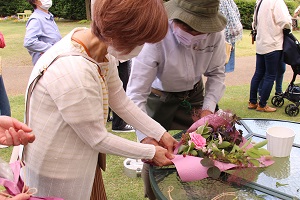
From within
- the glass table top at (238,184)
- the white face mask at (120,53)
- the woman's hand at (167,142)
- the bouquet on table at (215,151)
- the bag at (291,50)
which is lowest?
the bag at (291,50)

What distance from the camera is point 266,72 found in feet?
14.4

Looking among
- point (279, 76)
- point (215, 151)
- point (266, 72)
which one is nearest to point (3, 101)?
point (215, 151)

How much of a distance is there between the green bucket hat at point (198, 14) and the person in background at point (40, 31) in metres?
2.23

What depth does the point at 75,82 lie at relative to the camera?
1236mm

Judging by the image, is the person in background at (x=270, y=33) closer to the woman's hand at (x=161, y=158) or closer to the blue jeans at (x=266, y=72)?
the blue jeans at (x=266, y=72)

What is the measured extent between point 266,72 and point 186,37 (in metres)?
2.90

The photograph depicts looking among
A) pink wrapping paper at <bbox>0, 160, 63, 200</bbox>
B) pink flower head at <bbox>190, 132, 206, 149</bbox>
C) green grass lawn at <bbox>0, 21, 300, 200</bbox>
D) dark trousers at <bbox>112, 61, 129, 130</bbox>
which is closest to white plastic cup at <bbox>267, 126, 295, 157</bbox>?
pink flower head at <bbox>190, 132, 206, 149</bbox>

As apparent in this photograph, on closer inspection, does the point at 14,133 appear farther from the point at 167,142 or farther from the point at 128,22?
the point at 167,142

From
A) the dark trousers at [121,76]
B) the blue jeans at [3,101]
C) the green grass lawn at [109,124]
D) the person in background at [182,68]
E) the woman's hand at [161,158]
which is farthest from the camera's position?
the dark trousers at [121,76]

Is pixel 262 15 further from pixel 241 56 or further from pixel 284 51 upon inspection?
pixel 241 56

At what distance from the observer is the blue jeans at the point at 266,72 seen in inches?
169

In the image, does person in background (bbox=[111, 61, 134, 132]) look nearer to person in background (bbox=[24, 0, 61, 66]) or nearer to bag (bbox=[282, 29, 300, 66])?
person in background (bbox=[24, 0, 61, 66])

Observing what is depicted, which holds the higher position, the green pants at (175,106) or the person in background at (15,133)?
the person in background at (15,133)

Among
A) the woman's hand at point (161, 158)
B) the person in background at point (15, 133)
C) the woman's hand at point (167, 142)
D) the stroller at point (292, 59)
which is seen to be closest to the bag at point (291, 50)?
the stroller at point (292, 59)
